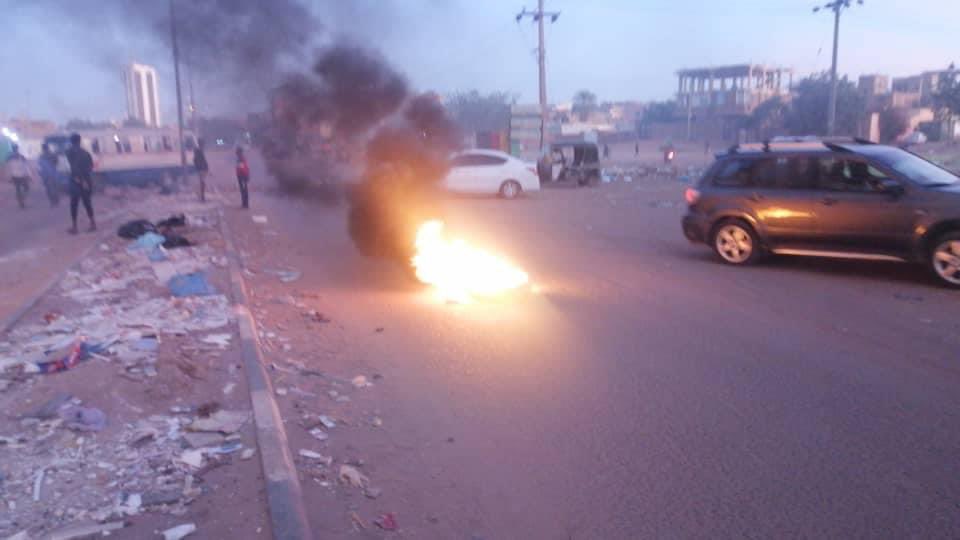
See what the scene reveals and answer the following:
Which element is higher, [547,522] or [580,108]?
[580,108]

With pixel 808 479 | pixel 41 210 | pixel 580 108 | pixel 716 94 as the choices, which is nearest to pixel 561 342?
pixel 808 479

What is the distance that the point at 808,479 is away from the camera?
13.0 feet

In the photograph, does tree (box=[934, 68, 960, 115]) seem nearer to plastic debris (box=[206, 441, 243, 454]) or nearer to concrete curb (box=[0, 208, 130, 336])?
concrete curb (box=[0, 208, 130, 336])

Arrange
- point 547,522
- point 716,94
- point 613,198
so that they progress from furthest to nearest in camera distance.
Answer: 1. point 716,94
2. point 613,198
3. point 547,522

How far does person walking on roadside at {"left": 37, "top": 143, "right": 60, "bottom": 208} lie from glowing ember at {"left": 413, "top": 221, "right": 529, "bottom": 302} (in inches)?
598

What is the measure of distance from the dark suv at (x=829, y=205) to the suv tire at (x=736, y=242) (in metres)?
0.01

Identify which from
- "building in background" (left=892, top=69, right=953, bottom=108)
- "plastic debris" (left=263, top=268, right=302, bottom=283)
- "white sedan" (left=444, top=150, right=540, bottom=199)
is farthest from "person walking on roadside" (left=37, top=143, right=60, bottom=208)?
"building in background" (left=892, top=69, right=953, bottom=108)

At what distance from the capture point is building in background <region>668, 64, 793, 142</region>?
5948 cm

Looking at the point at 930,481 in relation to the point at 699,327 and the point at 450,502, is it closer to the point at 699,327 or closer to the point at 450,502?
the point at 450,502

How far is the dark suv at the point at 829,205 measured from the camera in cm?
846

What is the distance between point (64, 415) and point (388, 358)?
8.32ft

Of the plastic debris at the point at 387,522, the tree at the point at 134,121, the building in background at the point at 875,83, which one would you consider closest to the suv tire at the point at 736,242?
the plastic debris at the point at 387,522

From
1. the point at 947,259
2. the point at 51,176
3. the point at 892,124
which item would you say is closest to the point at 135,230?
the point at 51,176

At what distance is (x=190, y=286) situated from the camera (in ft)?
28.3
